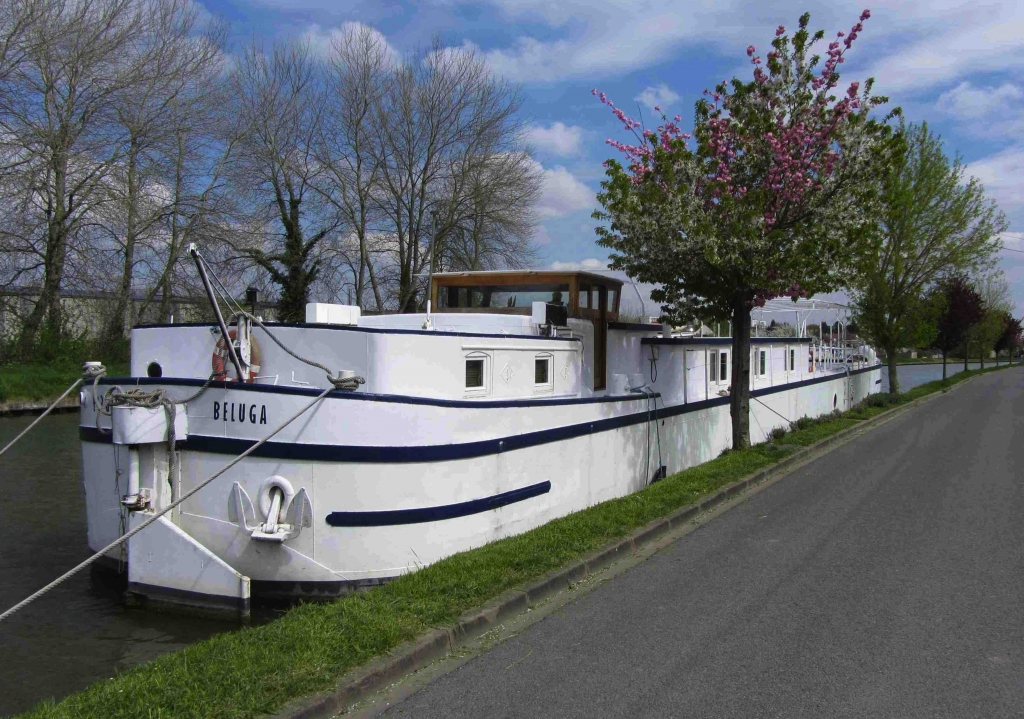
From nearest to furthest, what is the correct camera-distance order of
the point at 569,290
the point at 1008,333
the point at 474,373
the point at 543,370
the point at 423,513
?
the point at 423,513, the point at 474,373, the point at 543,370, the point at 569,290, the point at 1008,333

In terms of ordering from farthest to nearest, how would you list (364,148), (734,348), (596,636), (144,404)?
(364,148) → (734,348) → (144,404) → (596,636)

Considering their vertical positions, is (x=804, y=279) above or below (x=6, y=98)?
below

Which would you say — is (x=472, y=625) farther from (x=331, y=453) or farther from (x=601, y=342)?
(x=601, y=342)

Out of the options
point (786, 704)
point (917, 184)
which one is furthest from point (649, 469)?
point (917, 184)

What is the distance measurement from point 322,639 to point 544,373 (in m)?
5.04

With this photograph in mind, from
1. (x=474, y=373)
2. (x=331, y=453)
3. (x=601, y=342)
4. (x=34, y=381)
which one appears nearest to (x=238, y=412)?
(x=331, y=453)

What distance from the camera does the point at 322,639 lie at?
17.4ft

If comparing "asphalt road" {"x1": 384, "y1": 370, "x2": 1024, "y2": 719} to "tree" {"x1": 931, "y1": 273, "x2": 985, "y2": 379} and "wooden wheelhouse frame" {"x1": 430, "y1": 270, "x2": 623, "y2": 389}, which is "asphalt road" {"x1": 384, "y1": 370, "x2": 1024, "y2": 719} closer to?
"wooden wheelhouse frame" {"x1": 430, "y1": 270, "x2": 623, "y2": 389}

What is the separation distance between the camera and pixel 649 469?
1209 cm

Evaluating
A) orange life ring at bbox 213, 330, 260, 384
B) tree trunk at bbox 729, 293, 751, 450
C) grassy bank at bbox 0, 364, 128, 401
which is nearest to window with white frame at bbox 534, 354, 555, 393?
orange life ring at bbox 213, 330, 260, 384

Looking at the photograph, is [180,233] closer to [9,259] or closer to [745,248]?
[9,259]

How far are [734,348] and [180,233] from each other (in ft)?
71.1

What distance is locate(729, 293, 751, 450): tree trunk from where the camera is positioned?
1289 cm

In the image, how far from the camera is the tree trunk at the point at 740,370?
508 inches
